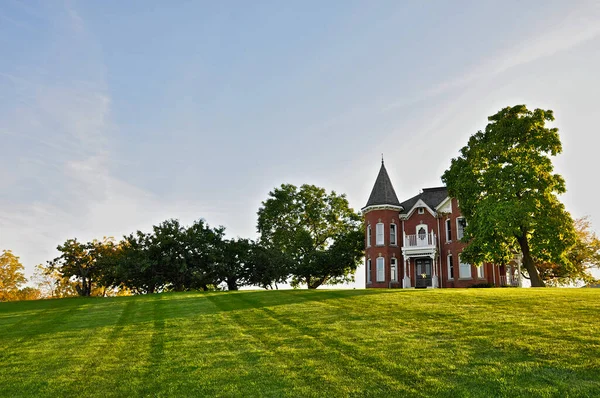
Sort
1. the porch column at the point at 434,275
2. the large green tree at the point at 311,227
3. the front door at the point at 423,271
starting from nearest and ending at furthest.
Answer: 1. the porch column at the point at 434,275
2. the front door at the point at 423,271
3. the large green tree at the point at 311,227

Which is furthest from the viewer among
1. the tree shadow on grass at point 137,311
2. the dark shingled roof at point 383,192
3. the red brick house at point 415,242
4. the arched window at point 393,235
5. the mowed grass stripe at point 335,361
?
the dark shingled roof at point 383,192

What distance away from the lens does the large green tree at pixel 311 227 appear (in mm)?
48219

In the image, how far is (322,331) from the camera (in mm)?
12297

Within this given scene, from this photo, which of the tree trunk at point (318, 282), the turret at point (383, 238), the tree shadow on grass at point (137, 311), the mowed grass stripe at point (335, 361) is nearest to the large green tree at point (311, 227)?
the tree trunk at point (318, 282)

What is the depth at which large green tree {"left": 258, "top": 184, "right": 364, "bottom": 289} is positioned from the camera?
48219 mm

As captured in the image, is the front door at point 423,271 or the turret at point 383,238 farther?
the turret at point 383,238

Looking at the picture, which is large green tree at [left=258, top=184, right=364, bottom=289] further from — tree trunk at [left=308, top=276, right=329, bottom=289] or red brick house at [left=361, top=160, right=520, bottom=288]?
red brick house at [left=361, top=160, right=520, bottom=288]

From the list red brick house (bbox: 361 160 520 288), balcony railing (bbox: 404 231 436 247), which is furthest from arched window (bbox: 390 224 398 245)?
balcony railing (bbox: 404 231 436 247)

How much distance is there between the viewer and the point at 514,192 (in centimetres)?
2839

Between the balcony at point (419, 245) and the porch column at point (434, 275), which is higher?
the balcony at point (419, 245)

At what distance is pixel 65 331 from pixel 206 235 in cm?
2475

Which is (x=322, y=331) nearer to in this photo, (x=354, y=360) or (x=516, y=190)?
(x=354, y=360)

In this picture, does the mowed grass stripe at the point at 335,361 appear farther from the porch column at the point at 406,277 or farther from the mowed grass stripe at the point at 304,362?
the porch column at the point at 406,277

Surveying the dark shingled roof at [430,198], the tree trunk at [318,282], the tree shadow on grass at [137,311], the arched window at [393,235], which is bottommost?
the tree shadow on grass at [137,311]
